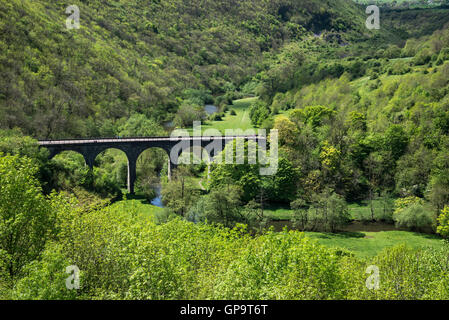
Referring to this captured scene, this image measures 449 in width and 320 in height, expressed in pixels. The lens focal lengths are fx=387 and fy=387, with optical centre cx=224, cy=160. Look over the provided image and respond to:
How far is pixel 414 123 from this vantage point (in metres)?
71.8

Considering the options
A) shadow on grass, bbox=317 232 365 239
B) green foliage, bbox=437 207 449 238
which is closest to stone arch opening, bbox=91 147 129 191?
shadow on grass, bbox=317 232 365 239

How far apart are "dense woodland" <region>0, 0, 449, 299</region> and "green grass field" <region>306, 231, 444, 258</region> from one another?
2027 mm

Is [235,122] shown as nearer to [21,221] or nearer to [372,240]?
[372,240]

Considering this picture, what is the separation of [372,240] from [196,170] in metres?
36.3

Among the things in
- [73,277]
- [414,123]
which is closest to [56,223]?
[73,277]

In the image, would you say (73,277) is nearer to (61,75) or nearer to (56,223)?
(56,223)

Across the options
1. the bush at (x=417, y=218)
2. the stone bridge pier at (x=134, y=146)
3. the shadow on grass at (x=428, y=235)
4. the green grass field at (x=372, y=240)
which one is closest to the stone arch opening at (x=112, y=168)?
the stone bridge pier at (x=134, y=146)

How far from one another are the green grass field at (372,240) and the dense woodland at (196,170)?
2.03 m

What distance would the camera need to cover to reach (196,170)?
74375 mm

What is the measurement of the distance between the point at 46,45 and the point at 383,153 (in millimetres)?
76168

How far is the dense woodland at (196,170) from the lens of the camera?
20922mm

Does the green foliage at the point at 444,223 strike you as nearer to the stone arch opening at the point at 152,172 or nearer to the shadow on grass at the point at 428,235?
the shadow on grass at the point at 428,235

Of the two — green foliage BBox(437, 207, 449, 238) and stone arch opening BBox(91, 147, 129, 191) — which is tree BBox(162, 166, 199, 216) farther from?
green foliage BBox(437, 207, 449, 238)

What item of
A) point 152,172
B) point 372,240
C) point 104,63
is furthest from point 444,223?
point 104,63
